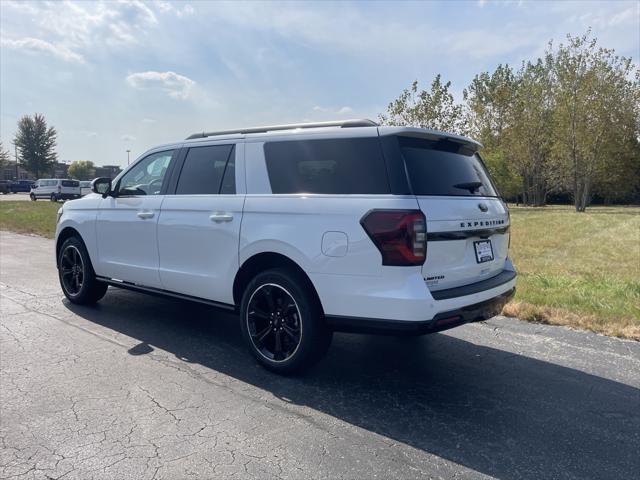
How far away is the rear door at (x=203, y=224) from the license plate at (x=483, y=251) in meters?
1.94

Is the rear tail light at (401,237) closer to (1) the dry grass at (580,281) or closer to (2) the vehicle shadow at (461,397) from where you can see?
(2) the vehicle shadow at (461,397)

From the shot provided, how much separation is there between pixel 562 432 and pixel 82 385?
3.37 metres

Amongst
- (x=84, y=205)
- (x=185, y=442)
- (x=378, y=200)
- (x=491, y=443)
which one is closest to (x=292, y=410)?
(x=185, y=442)

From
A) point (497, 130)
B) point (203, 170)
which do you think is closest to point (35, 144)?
point (497, 130)

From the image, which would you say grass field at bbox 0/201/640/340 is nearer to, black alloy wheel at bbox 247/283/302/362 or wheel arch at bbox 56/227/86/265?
→ black alloy wheel at bbox 247/283/302/362

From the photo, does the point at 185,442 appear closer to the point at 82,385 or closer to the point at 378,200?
the point at 82,385

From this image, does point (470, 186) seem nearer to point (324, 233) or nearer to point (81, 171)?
point (324, 233)

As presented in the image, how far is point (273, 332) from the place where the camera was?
3.98 meters

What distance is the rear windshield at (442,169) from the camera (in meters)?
3.52

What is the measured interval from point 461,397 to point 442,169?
5.56 feet

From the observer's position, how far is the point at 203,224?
175 inches

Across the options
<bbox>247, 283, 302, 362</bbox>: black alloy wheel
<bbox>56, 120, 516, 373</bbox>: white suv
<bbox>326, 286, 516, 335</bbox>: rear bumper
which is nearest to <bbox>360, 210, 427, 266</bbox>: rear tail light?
<bbox>56, 120, 516, 373</bbox>: white suv

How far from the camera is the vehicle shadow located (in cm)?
281

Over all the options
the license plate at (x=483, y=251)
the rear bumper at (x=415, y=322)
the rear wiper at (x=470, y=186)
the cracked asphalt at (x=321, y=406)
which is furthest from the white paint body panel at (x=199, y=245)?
the license plate at (x=483, y=251)
